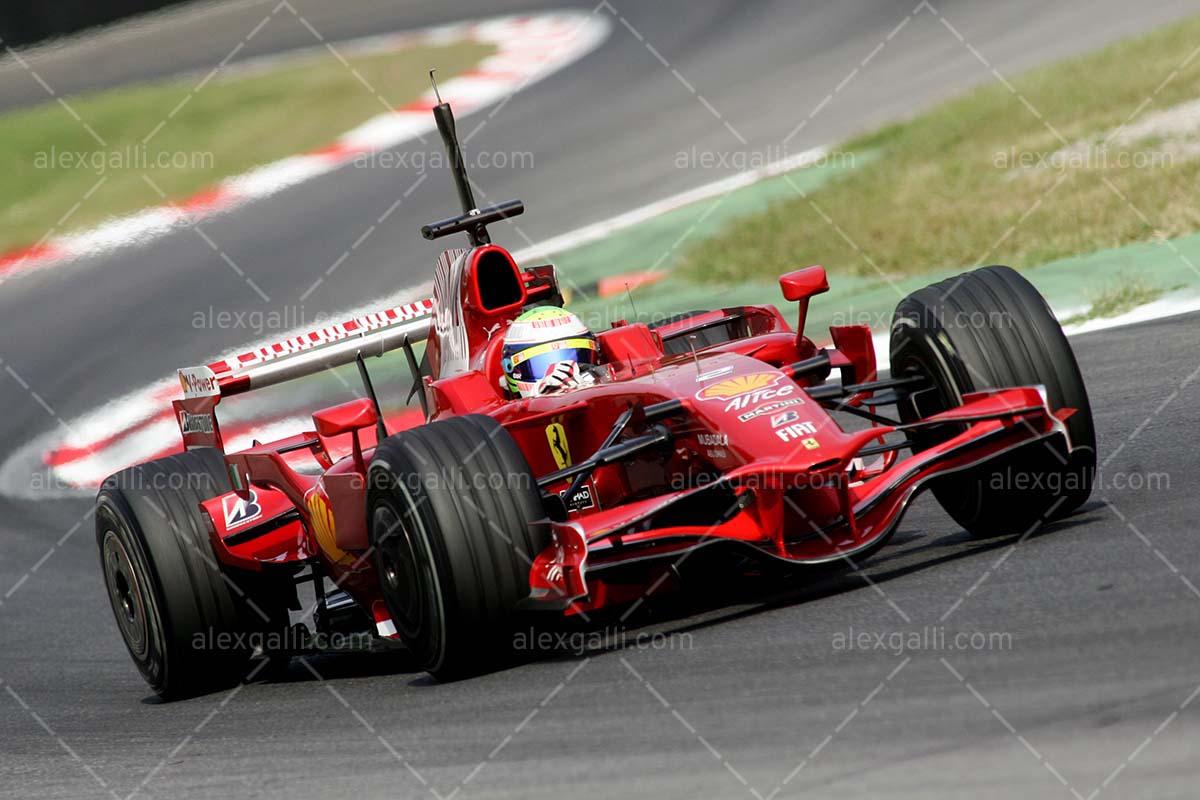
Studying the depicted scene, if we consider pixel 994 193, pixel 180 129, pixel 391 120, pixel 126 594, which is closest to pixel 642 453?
pixel 126 594

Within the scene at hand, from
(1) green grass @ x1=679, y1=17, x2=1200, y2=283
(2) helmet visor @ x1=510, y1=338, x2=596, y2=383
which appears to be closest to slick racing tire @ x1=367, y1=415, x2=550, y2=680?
(2) helmet visor @ x1=510, y1=338, x2=596, y2=383

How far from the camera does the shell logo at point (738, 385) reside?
6.20 m

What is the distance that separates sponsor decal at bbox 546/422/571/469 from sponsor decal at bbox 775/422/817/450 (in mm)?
1202

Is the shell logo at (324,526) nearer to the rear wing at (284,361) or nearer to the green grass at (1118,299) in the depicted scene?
the rear wing at (284,361)

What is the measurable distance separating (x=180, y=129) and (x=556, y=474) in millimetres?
→ 16303

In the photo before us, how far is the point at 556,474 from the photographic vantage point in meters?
6.23

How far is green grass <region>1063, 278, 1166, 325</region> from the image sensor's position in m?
11.0

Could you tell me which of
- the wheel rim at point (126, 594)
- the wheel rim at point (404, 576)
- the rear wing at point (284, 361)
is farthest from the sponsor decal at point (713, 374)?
the wheel rim at point (126, 594)

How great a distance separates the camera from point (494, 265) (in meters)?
7.73

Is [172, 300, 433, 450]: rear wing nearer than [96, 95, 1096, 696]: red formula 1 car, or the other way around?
[96, 95, 1096, 696]: red formula 1 car

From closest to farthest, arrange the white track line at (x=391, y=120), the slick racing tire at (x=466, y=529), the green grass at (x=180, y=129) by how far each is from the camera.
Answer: the slick racing tire at (x=466, y=529) < the white track line at (x=391, y=120) < the green grass at (x=180, y=129)

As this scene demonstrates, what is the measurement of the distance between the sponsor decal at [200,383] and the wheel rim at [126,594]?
0.84 m

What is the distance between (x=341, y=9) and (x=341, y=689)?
2091 centimetres

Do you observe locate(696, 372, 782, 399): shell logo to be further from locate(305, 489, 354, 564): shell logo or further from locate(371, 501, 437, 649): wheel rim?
locate(305, 489, 354, 564): shell logo
